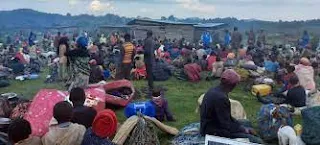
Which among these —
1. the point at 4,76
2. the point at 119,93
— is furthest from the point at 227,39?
the point at 119,93

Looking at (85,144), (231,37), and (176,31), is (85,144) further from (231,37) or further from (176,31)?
(176,31)

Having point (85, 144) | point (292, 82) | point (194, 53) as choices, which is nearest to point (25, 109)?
point (85, 144)

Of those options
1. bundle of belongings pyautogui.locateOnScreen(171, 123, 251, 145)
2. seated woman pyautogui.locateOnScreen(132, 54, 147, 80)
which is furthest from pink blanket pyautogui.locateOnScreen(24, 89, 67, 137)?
seated woman pyautogui.locateOnScreen(132, 54, 147, 80)

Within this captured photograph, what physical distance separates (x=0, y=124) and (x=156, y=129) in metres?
2.79

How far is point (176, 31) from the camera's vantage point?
2923 centimetres

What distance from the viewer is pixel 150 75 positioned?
535 inches

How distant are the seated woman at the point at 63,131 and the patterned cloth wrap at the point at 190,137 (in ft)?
8.19

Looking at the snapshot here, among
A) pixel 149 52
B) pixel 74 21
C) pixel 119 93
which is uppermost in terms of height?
pixel 149 52

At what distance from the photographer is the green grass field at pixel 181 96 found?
34.8ft

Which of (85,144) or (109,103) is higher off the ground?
(85,144)

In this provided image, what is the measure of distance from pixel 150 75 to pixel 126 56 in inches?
47.1

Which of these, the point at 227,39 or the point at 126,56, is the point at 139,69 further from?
the point at 227,39

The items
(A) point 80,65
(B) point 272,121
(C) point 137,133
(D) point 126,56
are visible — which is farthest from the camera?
(D) point 126,56

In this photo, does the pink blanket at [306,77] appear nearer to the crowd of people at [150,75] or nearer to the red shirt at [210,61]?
the crowd of people at [150,75]
